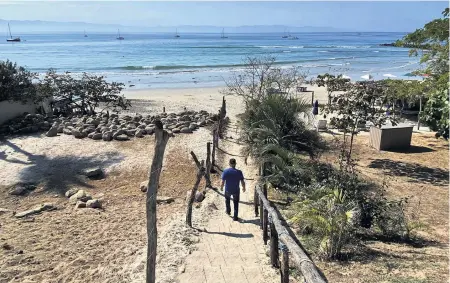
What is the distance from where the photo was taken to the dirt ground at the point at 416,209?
6066 millimetres

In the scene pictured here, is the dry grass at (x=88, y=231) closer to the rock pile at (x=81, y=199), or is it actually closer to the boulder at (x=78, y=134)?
the rock pile at (x=81, y=199)

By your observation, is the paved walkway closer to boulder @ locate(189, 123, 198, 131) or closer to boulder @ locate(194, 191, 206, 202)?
boulder @ locate(194, 191, 206, 202)

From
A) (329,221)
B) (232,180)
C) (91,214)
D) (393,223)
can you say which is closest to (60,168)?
(91,214)

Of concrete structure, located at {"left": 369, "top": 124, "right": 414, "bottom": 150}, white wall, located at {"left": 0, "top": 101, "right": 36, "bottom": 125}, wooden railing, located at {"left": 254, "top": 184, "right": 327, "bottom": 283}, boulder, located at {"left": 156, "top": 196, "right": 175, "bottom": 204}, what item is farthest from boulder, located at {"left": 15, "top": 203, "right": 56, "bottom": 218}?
concrete structure, located at {"left": 369, "top": 124, "right": 414, "bottom": 150}

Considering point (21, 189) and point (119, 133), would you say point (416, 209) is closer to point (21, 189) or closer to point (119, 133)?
point (21, 189)

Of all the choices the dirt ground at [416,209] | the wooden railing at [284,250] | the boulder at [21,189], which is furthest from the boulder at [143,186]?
the dirt ground at [416,209]

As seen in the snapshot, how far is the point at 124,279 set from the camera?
22.5ft

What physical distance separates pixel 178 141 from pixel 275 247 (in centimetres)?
1082

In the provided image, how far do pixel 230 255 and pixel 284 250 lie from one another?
182 centimetres

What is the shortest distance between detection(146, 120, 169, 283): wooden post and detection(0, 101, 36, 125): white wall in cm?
1679

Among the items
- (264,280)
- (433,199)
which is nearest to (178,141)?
(433,199)

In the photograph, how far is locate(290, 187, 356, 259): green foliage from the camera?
666 cm

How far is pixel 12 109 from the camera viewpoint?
779 inches

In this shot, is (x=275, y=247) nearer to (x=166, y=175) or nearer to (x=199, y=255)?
(x=199, y=255)
